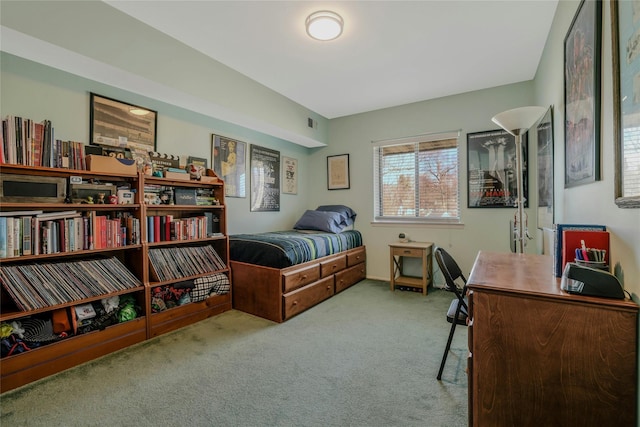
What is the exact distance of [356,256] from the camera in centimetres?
396

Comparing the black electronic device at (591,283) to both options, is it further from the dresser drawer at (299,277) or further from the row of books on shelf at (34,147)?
the row of books on shelf at (34,147)

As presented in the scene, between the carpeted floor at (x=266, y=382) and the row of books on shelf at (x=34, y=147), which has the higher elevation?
the row of books on shelf at (x=34, y=147)

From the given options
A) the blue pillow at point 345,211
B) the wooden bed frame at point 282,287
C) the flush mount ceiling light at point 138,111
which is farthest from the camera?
the blue pillow at point 345,211

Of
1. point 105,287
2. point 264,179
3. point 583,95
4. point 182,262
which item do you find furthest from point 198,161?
point 583,95

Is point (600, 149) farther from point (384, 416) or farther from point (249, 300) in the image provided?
point (249, 300)

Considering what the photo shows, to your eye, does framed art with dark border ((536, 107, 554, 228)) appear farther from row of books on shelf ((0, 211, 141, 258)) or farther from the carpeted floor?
row of books on shelf ((0, 211, 141, 258))

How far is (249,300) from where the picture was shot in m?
2.88

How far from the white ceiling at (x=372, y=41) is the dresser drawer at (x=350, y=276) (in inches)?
89.8

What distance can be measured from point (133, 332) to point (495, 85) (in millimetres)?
4416

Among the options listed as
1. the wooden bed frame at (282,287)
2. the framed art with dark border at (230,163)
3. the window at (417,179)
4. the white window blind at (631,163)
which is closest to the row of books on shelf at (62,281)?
the wooden bed frame at (282,287)

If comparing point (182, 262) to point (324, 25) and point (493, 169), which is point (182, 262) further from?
point (493, 169)

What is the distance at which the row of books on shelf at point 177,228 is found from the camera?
243 cm

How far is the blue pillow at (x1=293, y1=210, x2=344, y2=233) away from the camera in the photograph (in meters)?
3.82

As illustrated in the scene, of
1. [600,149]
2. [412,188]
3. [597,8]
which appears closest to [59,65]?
[597,8]
